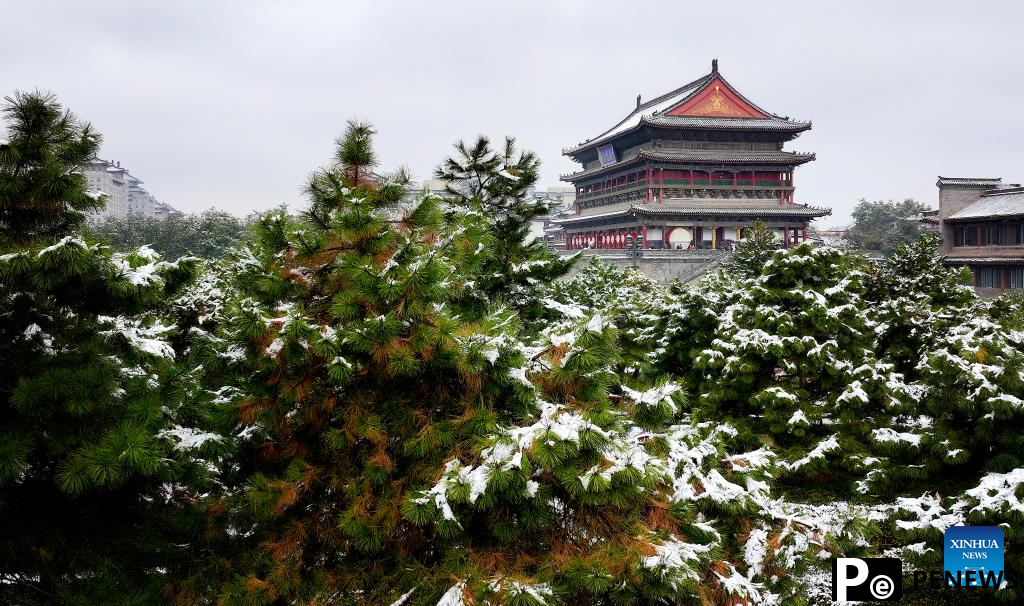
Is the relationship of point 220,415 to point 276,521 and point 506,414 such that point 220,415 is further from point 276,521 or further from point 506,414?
point 506,414

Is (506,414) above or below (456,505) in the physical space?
above

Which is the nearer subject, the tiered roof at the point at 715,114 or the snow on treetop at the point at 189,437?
the snow on treetop at the point at 189,437

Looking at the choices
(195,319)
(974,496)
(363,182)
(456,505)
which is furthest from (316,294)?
(195,319)

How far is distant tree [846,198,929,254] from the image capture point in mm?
41469

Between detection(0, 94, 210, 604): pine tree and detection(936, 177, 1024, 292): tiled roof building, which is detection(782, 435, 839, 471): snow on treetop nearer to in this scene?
detection(0, 94, 210, 604): pine tree

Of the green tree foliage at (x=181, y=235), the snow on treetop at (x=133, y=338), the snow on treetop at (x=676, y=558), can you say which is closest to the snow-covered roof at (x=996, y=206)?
the snow on treetop at (x=676, y=558)

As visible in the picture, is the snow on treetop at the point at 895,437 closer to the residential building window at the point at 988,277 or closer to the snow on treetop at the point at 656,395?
the snow on treetop at the point at 656,395

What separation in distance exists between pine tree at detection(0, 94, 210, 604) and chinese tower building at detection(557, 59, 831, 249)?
3249 centimetres

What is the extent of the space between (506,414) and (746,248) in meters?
18.4

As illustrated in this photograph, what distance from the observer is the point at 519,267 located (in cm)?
763

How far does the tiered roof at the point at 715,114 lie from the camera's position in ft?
115

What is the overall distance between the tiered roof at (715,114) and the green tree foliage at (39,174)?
109ft

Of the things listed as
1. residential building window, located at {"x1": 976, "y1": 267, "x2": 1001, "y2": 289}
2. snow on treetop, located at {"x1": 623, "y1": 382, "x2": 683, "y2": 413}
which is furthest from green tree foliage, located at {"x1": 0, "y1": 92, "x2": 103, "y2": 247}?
residential building window, located at {"x1": 976, "y1": 267, "x2": 1001, "y2": 289}

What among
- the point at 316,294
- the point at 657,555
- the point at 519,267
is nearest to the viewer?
the point at 657,555
